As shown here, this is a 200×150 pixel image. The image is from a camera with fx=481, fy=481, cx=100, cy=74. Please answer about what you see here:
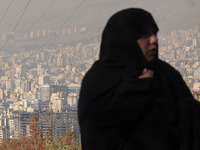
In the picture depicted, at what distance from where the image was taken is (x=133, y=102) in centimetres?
203

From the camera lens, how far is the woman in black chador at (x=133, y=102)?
2033mm

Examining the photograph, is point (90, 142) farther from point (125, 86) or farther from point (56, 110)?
point (56, 110)

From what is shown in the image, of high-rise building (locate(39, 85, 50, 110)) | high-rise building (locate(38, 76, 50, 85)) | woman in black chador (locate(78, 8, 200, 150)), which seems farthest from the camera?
high-rise building (locate(38, 76, 50, 85))

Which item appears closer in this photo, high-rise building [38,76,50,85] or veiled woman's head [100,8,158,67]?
veiled woman's head [100,8,158,67]

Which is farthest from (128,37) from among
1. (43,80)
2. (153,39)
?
(43,80)

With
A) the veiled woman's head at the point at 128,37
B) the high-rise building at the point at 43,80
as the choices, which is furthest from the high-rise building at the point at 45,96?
the veiled woman's head at the point at 128,37

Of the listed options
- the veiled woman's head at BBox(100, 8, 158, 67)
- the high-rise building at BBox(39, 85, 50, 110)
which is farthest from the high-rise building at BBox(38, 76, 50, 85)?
the veiled woman's head at BBox(100, 8, 158, 67)

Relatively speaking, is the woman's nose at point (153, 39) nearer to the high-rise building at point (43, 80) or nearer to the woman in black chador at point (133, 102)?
the woman in black chador at point (133, 102)

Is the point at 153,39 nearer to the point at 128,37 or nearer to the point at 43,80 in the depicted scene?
A: the point at 128,37

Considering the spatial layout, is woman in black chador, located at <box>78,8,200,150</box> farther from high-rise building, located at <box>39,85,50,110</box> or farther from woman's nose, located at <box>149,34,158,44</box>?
high-rise building, located at <box>39,85,50,110</box>

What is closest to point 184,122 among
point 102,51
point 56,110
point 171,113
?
point 171,113

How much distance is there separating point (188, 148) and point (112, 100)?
381 mm

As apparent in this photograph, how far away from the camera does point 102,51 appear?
2160 mm

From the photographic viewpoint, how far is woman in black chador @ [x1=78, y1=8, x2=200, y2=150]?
2.03 m
